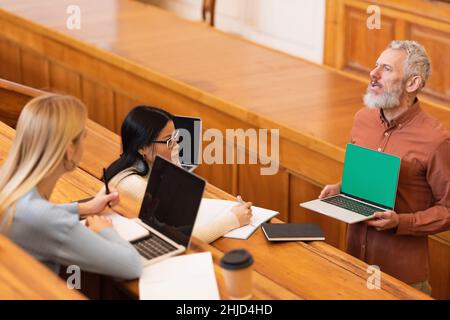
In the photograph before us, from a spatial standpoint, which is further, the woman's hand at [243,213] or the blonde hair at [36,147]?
the woman's hand at [243,213]

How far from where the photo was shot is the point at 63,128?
226 centimetres

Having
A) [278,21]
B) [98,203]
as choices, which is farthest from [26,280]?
[278,21]

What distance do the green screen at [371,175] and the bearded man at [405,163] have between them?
58mm

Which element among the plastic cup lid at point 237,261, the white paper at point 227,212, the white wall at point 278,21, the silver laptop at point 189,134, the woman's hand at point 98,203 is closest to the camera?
the plastic cup lid at point 237,261

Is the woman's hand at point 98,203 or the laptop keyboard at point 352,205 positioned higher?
the woman's hand at point 98,203

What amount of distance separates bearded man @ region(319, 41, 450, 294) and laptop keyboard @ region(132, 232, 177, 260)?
75 centimetres

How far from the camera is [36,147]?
2.25 meters

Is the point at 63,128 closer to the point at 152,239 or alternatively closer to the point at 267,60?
the point at 152,239

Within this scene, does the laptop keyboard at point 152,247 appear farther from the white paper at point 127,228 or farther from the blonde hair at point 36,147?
the blonde hair at point 36,147

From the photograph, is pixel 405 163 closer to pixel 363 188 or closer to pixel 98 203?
pixel 363 188

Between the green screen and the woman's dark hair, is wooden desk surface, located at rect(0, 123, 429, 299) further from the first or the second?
the green screen

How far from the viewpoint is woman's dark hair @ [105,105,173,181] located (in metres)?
2.91

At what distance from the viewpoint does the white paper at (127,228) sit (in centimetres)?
254

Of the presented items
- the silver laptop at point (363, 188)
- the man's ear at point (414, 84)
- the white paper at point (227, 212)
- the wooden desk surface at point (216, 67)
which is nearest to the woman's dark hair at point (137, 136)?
the white paper at point (227, 212)
